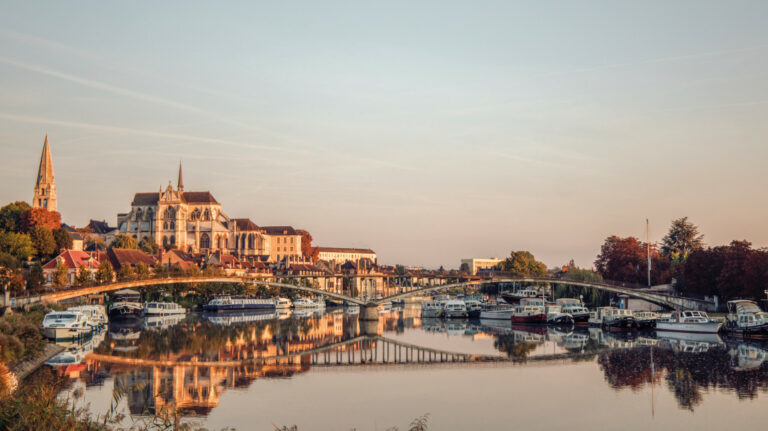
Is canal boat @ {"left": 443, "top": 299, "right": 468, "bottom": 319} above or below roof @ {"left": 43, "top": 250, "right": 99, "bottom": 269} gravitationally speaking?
below

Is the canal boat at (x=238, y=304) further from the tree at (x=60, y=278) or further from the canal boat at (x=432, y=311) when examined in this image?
the canal boat at (x=432, y=311)

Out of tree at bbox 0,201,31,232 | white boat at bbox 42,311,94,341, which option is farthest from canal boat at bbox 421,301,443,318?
tree at bbox 0,201,31,232

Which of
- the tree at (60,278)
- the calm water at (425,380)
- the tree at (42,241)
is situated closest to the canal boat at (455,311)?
the calm water at (425,380)

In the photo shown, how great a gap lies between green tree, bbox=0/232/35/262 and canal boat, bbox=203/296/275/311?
24899 millimetres

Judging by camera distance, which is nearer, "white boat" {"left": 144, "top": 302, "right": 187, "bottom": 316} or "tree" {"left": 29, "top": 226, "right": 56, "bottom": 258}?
"white boat" {"left": 144, "top": 302, "right": 187, "bottom": 316}

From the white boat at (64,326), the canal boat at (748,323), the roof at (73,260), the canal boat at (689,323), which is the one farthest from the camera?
the roof at (73,260)

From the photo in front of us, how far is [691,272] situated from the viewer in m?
91.4

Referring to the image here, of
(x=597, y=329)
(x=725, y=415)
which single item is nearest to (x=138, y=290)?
(x=597, y=329)

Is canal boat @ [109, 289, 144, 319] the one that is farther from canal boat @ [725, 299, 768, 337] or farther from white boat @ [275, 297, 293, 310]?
canal boat @ [725, 299, 768, 337]

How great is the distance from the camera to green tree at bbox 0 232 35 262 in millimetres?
104812

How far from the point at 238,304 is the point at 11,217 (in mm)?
39991

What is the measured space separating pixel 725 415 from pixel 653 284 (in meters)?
83.7

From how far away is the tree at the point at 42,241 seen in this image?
114000mm

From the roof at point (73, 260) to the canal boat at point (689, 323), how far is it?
7512 cm
